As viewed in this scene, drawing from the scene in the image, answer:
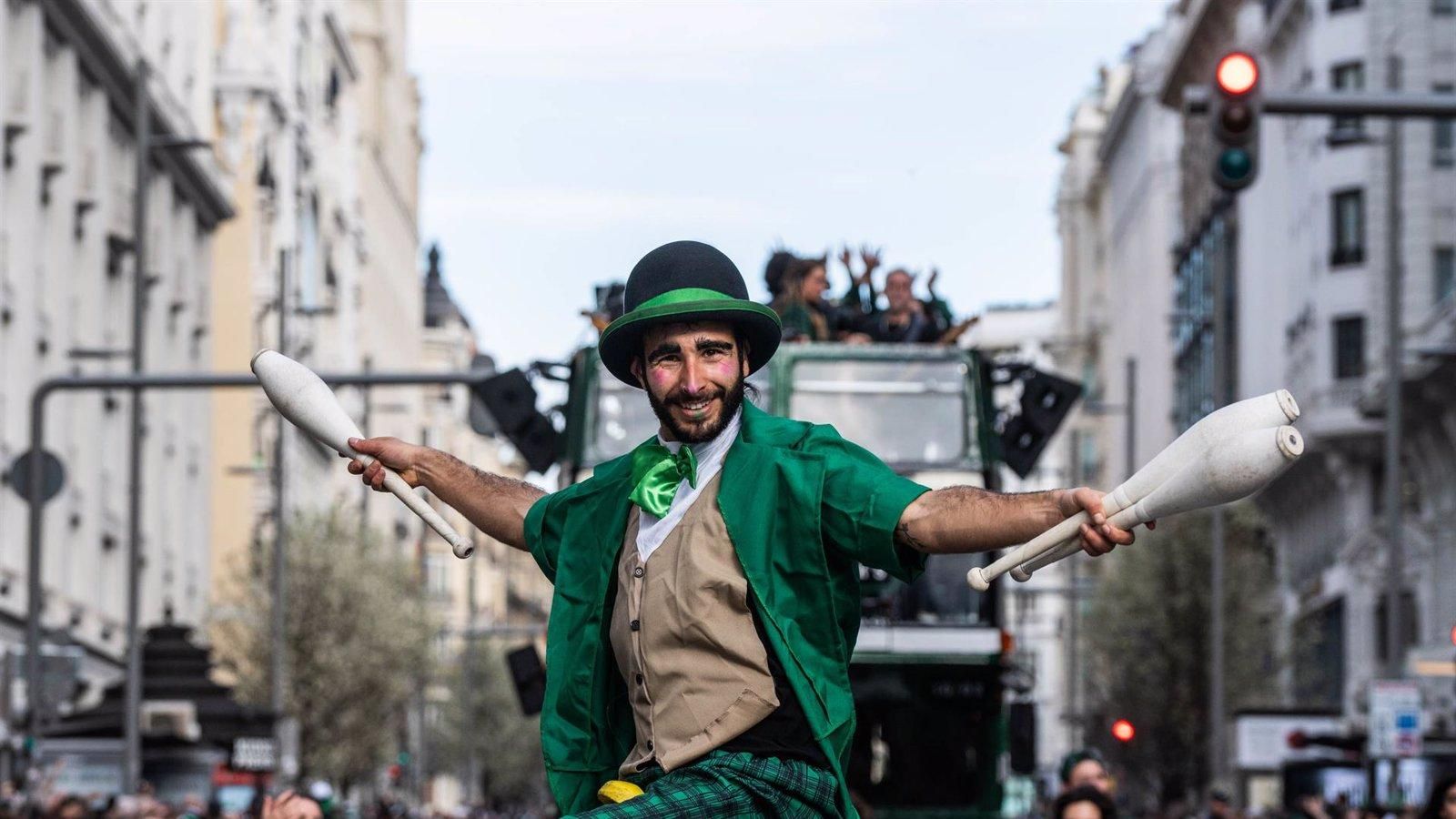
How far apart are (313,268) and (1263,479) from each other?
8443 centimetres

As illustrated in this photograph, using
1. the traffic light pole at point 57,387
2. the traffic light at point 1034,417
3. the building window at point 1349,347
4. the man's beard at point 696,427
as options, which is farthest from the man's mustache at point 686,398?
the building window at point 1349,347

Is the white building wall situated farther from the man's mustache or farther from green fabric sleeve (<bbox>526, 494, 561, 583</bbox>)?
the man's mustache

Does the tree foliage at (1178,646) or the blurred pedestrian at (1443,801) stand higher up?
the blurred pedestrian at (1443,801)

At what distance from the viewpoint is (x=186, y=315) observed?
60312mm

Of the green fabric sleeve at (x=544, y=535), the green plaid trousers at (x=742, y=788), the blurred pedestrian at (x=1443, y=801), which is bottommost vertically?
the blurred pedestrian at (x=1443, y=801)

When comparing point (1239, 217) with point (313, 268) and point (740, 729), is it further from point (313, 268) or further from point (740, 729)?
point (740, 729)

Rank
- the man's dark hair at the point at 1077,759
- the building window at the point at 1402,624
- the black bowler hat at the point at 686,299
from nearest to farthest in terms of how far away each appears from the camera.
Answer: the black bowler hat at the point at 686,299
the man's dark hair at the point at 1077,759
the building window at the point at 1402,624

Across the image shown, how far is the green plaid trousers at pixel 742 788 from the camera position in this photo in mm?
5246

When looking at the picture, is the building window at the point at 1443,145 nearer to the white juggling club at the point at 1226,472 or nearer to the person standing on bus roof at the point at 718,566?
the person standing on bus roof at the point at 718,566

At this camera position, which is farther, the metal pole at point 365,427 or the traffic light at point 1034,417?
the metal pole at point 365,427

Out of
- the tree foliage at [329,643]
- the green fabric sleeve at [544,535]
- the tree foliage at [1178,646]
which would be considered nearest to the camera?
the green fabric sleeve at [544,535]

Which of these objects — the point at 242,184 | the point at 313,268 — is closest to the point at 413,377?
the point at 242,184

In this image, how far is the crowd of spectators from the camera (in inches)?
835

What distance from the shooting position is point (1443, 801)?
12172 mm
